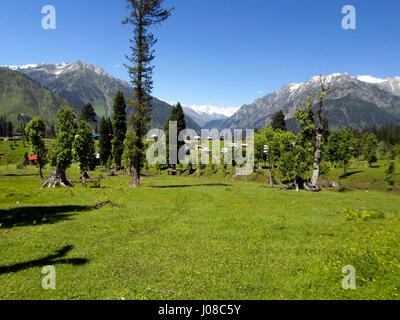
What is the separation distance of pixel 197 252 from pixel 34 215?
17735mm

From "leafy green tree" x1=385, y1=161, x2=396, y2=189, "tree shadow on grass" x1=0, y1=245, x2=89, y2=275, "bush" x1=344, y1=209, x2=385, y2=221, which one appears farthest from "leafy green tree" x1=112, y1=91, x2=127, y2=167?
"leafy green tree" x1=385, y1=161, x2=396, y2=189

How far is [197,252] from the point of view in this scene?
1439 centimetres

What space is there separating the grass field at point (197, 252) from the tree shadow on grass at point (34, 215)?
98mm

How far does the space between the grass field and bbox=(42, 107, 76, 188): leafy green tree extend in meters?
19.6

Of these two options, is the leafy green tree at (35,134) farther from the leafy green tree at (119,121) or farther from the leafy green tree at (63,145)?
the leafy green tree at (119,121)

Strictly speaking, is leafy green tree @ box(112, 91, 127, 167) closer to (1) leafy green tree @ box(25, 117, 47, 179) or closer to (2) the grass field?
(1) leafy green tree @ box(25, 117, 47, 179)

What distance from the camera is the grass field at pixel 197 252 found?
408 inches

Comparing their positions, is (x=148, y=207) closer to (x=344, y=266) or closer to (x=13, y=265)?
(x=13, y=265)

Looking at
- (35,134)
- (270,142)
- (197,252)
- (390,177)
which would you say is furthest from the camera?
(390,177)

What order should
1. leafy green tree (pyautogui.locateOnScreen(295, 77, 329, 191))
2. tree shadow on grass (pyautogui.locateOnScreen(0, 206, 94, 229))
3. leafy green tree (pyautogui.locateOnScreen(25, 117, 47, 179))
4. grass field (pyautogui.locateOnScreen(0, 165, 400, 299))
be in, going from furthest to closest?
leafy green tree (pyautogui.locateOnScreen(25, 117, 47, 179))
leafy green tree (pyautogui.locateOnScreen(295, 77, 329, 191))
tree shadow on grass (pyautogui.locateOnScreen(0, 206, 94, 229))
grass field (pyautogui.locateOnScreen(0, 165, 400, 299))

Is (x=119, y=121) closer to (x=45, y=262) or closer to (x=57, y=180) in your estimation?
(x=57, y=180)

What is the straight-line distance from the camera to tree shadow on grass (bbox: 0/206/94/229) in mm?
20078

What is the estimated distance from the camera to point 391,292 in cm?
931

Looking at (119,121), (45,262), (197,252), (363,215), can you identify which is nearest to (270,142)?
(363,215)
